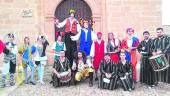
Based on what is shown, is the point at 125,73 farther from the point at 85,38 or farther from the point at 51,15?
the point at 51,15

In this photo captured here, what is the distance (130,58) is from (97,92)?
1.47 metres

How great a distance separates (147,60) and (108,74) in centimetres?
109

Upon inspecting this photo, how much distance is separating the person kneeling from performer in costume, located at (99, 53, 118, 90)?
895 millimetres

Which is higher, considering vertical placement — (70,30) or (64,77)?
(70,30)

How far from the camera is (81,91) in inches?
435

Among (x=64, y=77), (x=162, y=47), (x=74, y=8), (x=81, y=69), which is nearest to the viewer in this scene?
(x=162, y=47)

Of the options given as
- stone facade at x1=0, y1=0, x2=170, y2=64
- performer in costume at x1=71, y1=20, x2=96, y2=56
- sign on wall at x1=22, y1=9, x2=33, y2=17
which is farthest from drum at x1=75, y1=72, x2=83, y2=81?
sign on wall at x1=22, y1=9, x2=33, y2=17

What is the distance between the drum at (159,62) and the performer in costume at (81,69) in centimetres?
167

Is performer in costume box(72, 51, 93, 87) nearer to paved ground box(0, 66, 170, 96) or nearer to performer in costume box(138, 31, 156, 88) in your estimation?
paved ground box(0, 66, 170, 96)

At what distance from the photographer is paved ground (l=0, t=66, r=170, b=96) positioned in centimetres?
1073

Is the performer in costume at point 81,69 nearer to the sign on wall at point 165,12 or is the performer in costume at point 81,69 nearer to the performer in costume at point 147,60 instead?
the performer in costume at point 147,60

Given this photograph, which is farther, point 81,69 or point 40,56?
point 40,56

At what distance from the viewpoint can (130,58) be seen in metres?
11.8

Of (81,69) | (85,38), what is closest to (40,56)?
(81,69)
